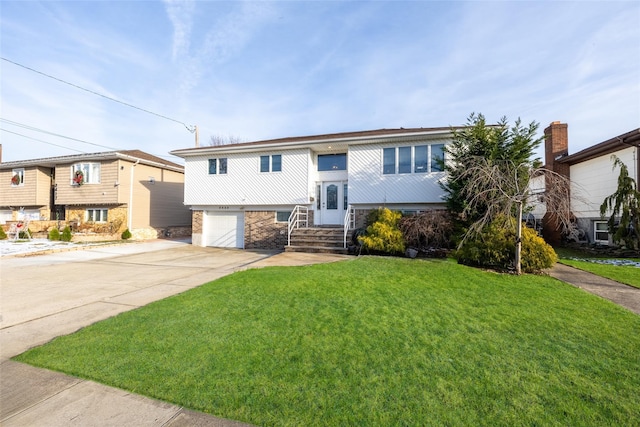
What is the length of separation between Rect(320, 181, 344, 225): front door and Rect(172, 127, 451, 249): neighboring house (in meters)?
0.05

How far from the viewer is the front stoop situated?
36.0 ft

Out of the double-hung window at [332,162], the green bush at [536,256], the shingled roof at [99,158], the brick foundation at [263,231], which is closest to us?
the green bush at [536,256]

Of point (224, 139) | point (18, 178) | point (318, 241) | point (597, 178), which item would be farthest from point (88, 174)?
point (597, 178)

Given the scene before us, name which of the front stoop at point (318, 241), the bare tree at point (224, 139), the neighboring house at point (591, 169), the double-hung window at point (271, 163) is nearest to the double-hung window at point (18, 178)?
the bare tree at point (224, 139)

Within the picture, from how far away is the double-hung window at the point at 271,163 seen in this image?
558 inches

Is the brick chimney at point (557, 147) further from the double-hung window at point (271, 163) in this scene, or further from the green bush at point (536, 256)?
the double-hung window at point (271, 163)

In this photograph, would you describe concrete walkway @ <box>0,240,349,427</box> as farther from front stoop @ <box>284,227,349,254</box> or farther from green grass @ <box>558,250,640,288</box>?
green grass @ <box>558,250,640,288</box>

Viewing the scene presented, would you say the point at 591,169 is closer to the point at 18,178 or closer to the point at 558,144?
the point at 558,144

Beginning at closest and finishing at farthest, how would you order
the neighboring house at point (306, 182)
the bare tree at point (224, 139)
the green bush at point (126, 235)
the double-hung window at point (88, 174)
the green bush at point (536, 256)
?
the green bush at point (536, 256)
the neighboring house at point (306, 182)
the green bush at point (126, 235)
the double-hung window at point (88, 174)
the bare tree at point (224, 139)

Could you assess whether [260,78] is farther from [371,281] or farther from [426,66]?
[371,281]

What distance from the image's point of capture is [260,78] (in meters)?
14.3

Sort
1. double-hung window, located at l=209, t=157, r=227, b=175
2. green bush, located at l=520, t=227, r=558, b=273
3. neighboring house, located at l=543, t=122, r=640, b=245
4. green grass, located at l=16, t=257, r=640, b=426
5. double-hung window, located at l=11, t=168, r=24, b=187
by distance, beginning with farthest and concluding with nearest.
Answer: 1. double-hung window, located at l=11, t=168, r=24, b=187
2. double-hung window, located at l=209, t=157, r=227, b=175
3. neighboring house, located at l=543, t=122, r=640, b=245
4. green bush, located at l=520, t=227, r=558, b=273
5. green grass, located at l=16, t=257, r=640, b=426

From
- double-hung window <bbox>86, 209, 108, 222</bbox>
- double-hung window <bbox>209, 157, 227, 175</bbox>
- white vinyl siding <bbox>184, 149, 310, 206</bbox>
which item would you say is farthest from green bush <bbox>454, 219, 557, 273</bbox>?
double-hung window <bbox>86, 209, 108, 222</bbox>

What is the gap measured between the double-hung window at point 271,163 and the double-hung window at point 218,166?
2.27m
